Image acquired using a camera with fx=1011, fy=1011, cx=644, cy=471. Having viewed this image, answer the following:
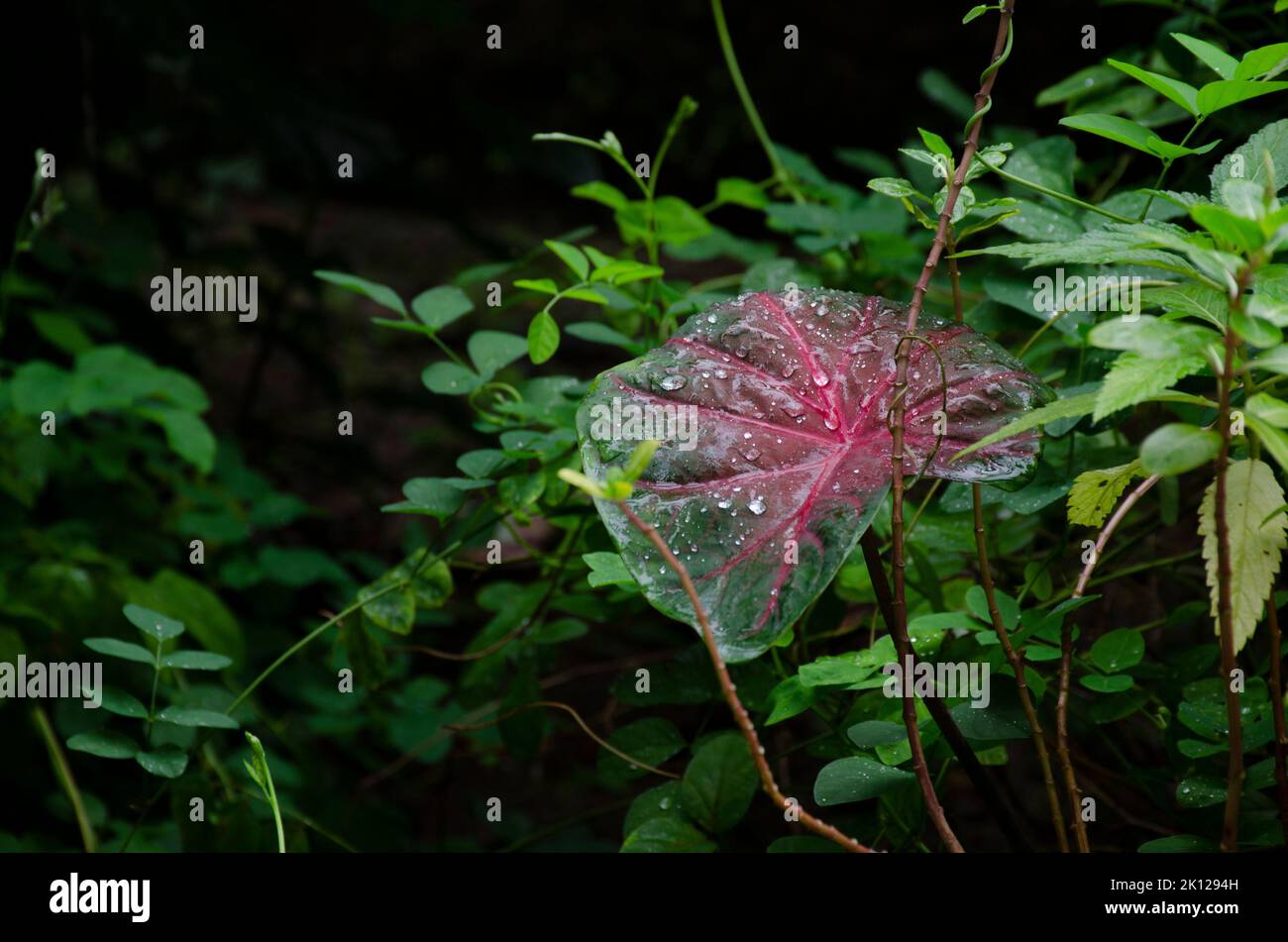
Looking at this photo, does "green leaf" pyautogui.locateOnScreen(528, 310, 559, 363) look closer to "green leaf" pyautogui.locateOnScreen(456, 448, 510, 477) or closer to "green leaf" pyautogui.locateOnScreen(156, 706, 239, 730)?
"green leaf" pyautogui.locateOnScreen(456, 448, 510, 477)

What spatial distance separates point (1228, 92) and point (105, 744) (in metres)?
1.07

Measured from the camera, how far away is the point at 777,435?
766mm

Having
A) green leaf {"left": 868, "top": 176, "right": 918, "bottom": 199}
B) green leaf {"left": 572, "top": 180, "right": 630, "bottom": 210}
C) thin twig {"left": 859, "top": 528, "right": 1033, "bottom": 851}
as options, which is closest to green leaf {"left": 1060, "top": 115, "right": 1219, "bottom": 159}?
green leaf {"left": 868, "top": 176, "right": 918, "bottom": 199}

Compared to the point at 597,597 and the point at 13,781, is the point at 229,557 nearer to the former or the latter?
the point at 13,781

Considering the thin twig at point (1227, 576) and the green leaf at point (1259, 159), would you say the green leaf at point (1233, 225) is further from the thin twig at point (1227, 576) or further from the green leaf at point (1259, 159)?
the green leaf at point (1259, 159)

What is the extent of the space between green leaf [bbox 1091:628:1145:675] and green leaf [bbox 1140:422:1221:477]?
0.33m

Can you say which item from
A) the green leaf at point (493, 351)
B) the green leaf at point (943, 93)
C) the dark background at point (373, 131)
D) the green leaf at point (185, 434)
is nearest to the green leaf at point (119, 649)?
the green leaf at point (493, 351)

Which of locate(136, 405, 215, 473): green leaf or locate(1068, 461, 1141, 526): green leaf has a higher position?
locate(136, 405, 215, 473): green leaf

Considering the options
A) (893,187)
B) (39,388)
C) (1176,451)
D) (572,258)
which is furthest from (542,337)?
(39,388)

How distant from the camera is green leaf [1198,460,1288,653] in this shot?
61 centimetres

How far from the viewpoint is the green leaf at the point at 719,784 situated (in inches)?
34.1

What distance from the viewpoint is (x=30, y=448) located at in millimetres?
1585

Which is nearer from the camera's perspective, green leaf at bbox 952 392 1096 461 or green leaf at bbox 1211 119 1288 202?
green leaf at bbox 952 392 1096 461

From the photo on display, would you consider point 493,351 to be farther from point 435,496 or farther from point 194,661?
point 194,661
